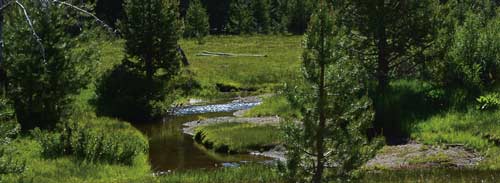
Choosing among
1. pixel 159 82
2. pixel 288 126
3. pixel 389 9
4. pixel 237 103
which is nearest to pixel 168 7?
pixel 159 82

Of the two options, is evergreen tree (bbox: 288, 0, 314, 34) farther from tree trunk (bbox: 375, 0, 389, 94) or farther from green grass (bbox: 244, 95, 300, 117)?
tree trunk (bbox: 375, 0, 389, 94)

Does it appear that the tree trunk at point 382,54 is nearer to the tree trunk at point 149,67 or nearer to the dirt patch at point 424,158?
the dirt patch at point 424,158

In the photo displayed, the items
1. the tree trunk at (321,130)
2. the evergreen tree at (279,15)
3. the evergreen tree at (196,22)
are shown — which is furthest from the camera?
the evergreen tree at (279,15)

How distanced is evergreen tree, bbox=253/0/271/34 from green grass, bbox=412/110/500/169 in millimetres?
73411

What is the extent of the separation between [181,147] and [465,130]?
37.0 feet

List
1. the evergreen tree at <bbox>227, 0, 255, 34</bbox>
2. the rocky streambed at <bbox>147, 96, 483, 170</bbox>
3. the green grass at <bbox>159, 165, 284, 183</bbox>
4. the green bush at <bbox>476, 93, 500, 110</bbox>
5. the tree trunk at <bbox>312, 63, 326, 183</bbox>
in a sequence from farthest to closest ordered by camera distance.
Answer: the evergreen tree at <bbox>227, 0, 255, 34</bbox> < the green bush at <bbox>476, 93, 500, 110</bbox> < the rocky streambed at <bbox>147, 96, 483, 170</bbox> < the green grass at <bbox>159, 165, 284, 183</bbox> < the tree trunk at <bbox>312, 63, 326, 183</bbox>

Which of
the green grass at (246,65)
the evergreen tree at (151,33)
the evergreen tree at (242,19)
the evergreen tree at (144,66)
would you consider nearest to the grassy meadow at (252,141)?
the green grass at (246,65)

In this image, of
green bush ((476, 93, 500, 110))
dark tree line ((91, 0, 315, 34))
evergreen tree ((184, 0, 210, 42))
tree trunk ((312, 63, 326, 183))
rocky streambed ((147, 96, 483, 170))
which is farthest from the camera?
dark tree line ((91, 0, 315, 34))

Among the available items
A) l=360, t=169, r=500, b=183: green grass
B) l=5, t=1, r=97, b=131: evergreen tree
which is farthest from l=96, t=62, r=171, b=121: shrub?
l=360, t=169, r=500, b=183: green grass

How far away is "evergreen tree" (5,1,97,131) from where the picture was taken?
26.7 metres

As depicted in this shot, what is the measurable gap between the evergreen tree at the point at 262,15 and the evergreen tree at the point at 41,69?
236ft

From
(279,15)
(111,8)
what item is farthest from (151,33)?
(279,15)

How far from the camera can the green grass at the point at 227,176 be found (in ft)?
58.4

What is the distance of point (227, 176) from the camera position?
Answer: 18.6m
